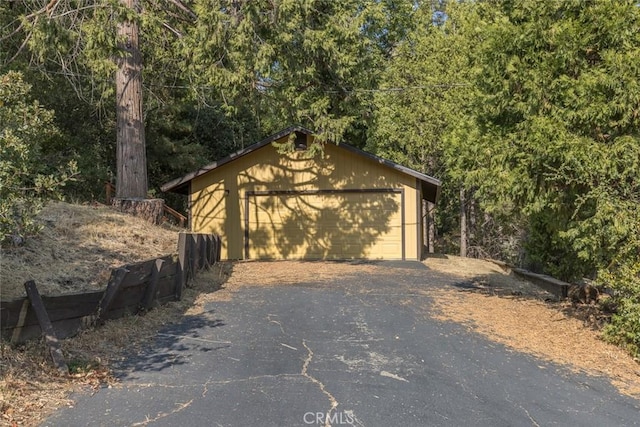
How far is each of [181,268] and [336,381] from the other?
485 cm

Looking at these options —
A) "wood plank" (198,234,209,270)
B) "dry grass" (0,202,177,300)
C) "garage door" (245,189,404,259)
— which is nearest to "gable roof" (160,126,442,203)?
"garage door" (245,189,404,259)

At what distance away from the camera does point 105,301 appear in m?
6.72

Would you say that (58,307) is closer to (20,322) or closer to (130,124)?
(20,322)

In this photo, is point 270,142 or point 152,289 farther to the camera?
point 270,142

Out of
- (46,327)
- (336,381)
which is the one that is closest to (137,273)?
(46,327)

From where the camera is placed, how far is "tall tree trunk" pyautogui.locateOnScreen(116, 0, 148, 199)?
1386cm

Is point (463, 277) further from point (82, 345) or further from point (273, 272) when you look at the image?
point (82, 345)

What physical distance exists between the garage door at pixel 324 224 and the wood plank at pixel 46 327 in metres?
13.3

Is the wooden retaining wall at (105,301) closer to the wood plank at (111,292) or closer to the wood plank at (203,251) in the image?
the wood plank at (111,292)

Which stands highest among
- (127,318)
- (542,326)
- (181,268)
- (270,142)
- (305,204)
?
(270,142)

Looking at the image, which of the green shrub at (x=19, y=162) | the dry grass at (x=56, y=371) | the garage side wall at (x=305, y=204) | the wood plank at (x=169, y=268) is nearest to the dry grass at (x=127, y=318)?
the dry grass at (x=56, y=371)

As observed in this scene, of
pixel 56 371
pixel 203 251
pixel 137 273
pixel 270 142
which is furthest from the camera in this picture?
pixel 270 142

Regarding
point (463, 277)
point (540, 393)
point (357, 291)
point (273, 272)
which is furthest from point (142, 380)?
point (463, 277)

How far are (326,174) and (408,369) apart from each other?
13.2m
